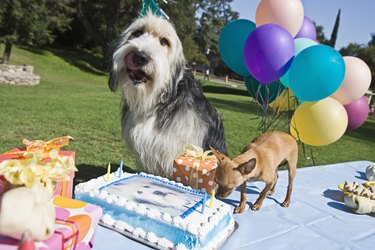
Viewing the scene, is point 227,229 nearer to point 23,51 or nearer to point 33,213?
point 33,213

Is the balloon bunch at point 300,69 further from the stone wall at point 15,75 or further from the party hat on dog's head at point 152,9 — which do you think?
the stone wall at point 15,75

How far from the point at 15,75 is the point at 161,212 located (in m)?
13.9

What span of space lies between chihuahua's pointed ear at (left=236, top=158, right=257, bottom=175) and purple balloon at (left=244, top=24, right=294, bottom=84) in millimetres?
1112

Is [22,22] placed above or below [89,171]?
above

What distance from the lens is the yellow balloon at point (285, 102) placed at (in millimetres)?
3578

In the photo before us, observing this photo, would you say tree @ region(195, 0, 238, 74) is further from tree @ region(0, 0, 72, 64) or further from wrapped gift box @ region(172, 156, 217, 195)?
wrapped gift box @ region(172, 156, 217, 195)

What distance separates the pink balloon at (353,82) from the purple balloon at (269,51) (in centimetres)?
76

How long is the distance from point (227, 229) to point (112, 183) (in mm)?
791

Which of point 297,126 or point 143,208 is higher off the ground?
point 297,126

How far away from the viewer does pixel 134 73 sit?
288 centimetres

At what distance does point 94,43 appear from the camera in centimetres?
3078

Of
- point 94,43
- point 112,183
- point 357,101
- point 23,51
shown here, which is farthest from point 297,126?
point 94,43

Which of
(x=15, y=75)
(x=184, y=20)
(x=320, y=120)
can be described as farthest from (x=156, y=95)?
(x=184, y=20)

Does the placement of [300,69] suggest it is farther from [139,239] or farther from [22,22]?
[22,22]
